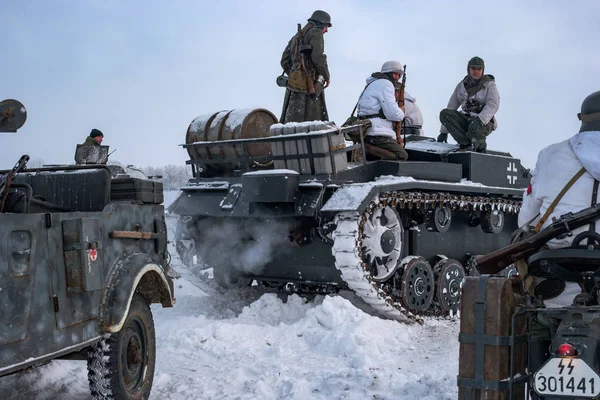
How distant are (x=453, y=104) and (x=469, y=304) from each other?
27.4ft

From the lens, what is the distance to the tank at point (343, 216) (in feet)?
27.8

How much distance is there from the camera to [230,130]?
31.3 feet

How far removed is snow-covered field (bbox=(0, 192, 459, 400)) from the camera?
230 inches

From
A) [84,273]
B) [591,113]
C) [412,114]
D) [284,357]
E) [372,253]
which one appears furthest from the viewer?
[412,114]

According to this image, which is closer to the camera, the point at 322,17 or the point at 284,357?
the point at 284,357

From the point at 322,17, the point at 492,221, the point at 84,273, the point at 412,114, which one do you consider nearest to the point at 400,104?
the point at 322,17

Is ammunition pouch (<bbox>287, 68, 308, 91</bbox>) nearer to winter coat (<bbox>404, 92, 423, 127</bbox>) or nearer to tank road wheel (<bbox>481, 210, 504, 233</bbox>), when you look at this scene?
winter coat (<bbox>404, 92, 423, 127</bbox>)

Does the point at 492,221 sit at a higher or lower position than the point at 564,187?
lower

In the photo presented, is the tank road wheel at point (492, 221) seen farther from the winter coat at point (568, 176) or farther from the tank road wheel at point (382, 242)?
the winter coat at point (568, 176)

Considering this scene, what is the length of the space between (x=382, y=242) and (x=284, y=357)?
2180 millimetres

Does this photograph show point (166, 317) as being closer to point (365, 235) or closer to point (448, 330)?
point (365, 235)

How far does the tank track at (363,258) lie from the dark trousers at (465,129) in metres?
1.39

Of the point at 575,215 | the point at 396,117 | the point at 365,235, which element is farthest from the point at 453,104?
the point at 575,215

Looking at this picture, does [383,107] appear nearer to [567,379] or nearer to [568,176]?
[568,176]
